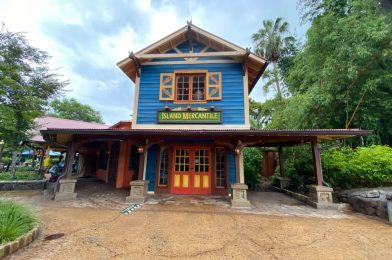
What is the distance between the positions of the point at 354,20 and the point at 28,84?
16894 mm

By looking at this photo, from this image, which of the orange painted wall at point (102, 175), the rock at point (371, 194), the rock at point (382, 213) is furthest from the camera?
the orange painted wall at point (102, 175)

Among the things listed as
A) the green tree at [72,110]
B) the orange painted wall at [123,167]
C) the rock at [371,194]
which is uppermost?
the green tree at [72,110]

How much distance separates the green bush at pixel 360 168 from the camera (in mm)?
5781

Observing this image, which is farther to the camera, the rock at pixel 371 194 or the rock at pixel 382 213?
the rock at pixel 371 194

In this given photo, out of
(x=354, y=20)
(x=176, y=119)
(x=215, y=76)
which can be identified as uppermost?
(x=354, y=20)

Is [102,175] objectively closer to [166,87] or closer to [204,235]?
[166,87]

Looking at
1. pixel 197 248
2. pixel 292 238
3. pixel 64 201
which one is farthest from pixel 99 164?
pixel 292 238

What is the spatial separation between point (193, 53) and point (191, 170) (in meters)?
4.84

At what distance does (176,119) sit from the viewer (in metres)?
7.49

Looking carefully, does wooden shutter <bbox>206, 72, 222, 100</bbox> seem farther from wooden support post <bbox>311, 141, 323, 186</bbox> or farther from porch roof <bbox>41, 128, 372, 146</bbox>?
wooden support post <bbox>311, 141, 323, 186</bbox>

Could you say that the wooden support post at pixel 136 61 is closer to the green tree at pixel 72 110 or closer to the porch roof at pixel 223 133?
the porch roof at pixel 223 133

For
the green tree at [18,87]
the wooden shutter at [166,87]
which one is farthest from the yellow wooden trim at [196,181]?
the green tree at [18,87]

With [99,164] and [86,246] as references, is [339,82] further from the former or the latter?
[99,164]

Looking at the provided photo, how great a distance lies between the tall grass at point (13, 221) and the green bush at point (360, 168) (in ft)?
28.6
